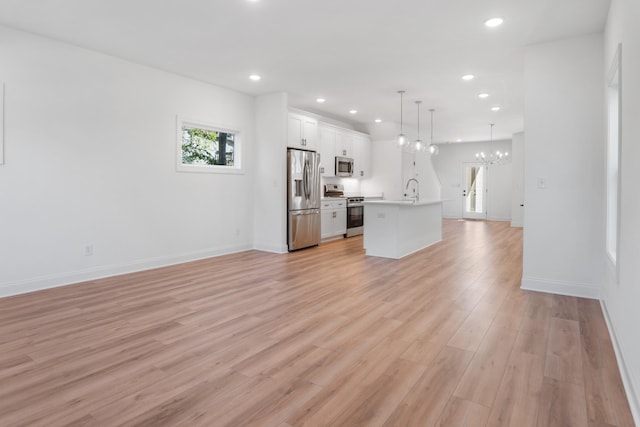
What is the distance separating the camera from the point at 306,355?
2488 mm

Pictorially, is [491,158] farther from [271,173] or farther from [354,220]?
[271,173]

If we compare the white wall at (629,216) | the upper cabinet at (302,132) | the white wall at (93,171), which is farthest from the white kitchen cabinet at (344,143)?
the white wall at (629,216)

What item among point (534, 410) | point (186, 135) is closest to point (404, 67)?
point (186, 135)

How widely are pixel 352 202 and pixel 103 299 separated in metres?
5.67

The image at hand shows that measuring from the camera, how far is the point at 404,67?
195 inches

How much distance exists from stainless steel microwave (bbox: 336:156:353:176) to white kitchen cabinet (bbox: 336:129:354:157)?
0.11 meters

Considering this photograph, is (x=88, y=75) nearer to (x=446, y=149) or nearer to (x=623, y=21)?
(x=623, y=21)

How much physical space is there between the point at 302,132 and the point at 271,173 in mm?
1139

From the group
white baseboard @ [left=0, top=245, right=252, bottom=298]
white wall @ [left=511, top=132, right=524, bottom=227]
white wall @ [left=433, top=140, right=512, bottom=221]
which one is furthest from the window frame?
white wall @ [left=433, top=140, right=512, bottom=221]

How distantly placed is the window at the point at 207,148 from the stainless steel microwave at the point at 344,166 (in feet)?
8.48

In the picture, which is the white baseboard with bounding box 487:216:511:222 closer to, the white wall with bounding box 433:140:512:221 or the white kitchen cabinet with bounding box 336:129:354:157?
the white wall with bounding box 433:140:512:221

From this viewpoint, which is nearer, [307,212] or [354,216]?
[307,212]

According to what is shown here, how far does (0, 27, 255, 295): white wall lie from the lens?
391 centimetres

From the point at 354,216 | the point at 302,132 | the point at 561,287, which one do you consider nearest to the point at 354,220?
the point at 354,216
